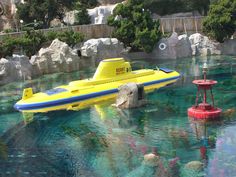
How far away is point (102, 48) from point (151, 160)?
34839mm

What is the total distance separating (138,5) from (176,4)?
51.4ft

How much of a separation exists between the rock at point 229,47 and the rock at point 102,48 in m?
14.1

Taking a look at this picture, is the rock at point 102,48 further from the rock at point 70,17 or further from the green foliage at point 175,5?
the green foliage at point 175,5

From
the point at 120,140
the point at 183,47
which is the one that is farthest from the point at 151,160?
the point at 183,47

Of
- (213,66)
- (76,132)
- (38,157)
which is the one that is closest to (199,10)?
(213,66)

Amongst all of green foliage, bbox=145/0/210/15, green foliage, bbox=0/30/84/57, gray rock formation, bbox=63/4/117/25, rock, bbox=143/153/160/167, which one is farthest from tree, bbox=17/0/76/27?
A: rock, bbox=143/153/160/167

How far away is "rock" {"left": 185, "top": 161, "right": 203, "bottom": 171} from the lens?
782 inches

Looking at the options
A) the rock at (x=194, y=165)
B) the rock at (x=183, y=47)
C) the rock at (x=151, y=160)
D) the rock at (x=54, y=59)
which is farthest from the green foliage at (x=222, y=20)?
the rock at (x=194, y=165)

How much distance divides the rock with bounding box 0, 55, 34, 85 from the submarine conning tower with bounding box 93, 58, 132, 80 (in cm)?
1269

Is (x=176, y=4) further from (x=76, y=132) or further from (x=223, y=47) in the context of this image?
(x=76, y=132)

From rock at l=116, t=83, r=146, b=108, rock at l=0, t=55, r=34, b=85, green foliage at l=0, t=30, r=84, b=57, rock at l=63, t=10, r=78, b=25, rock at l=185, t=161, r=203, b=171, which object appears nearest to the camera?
rock at l=185, t=161, r=203, b=171

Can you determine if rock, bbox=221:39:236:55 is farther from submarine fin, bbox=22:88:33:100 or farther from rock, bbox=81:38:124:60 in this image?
submarine fin, bbox=22:88:33:100

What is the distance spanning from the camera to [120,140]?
24781 mm

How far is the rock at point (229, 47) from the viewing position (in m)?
59.5
